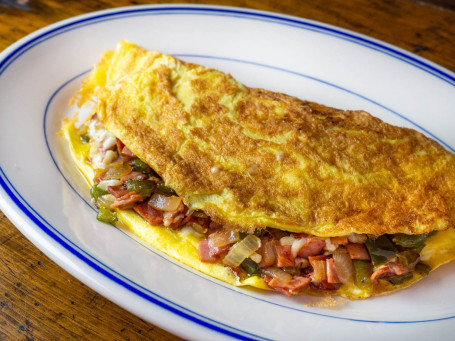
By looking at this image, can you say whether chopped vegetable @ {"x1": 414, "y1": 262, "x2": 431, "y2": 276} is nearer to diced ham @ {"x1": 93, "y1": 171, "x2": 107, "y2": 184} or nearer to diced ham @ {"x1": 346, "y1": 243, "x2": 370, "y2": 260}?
diced ham @ {"x1": 346, "y1": 243, "x2": 370, "y2": 260}

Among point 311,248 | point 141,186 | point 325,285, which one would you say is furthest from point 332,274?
point 141,186

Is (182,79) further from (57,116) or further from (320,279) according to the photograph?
(320,279)

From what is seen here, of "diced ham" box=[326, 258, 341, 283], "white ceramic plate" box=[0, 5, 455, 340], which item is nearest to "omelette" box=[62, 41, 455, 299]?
"diced ham" box=[326, 258, 341, 283]

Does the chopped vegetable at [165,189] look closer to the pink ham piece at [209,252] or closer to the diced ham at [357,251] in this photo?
the pink ham piece at [209,252]

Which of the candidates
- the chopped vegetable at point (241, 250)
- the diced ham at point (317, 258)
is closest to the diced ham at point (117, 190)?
the chopped vegetable at point (241, 250)

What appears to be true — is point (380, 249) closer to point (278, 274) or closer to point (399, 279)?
point (399, 279)

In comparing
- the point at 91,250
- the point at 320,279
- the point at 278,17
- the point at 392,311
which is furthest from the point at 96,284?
the point at 278,17
